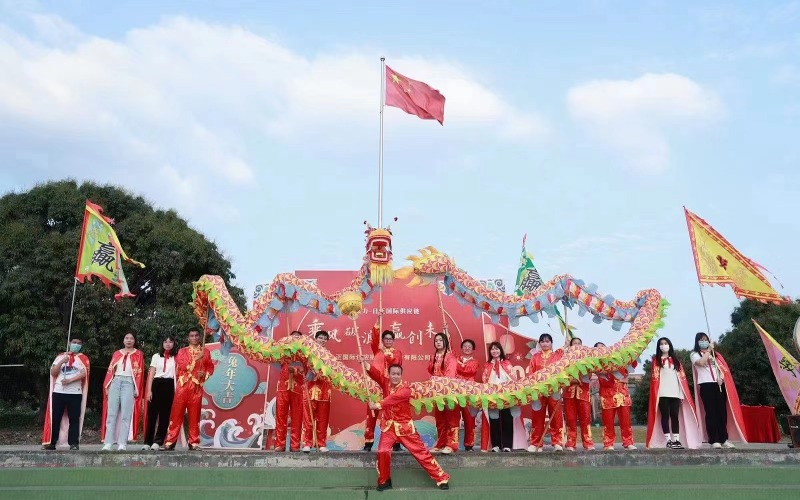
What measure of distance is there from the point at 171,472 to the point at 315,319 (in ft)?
12.3

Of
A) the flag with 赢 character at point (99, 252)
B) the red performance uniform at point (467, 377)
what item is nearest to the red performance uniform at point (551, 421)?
the red performance uniform at point (467, 377)

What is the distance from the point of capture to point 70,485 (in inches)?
247

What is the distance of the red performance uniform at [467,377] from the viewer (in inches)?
301

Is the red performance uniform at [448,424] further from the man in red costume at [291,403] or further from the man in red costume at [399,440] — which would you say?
the man in red costume at [291,403]

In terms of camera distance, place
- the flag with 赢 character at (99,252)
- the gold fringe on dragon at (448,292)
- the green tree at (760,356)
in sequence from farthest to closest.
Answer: the green tree at (760,356), the flag with 赢 character at (99,252), the gold fringe on dragon at (448,292)

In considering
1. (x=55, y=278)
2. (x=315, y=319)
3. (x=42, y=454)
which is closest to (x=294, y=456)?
(x=42, y=454)

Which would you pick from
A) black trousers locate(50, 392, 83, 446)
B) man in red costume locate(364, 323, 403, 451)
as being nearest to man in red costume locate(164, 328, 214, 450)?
black trousers locate(50, 392, 83, 446)

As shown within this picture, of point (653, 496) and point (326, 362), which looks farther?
point (326, 362)

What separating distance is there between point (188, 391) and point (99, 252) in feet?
7.81

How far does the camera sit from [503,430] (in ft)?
25.5

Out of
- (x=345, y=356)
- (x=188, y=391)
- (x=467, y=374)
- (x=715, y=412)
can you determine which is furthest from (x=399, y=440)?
(x=715, y=412)

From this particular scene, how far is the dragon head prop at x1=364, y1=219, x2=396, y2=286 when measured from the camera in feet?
25.7

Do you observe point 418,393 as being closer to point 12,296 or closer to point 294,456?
point 294,456

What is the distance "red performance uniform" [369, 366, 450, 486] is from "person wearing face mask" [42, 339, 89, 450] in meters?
3.86
